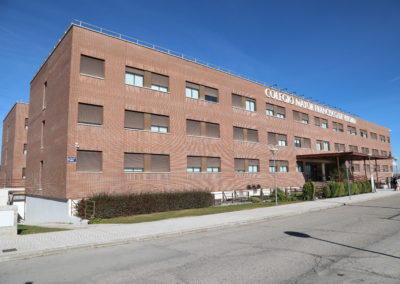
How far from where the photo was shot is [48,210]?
68.8 feet

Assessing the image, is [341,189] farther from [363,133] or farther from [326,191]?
[363,133]

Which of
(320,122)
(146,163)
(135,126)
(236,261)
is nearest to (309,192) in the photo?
(146,163)

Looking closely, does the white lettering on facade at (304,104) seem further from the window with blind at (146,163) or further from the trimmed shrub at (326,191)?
the window with blind at (146,163)

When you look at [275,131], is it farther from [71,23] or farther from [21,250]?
[21,250]

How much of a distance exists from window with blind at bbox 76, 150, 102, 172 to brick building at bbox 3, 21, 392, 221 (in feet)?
0.19

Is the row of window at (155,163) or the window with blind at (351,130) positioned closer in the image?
the row of window at (155,163)

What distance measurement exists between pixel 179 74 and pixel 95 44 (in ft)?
23.5

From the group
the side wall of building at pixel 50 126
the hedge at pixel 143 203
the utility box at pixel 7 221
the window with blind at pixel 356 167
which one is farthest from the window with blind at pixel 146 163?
the window with blind at pixel 356 167

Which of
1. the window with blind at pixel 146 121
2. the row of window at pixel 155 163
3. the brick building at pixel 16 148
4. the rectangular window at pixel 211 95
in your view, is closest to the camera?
the row of window at pixel 155 163

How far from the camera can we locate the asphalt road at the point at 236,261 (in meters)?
5.78

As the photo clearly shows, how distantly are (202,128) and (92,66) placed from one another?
10212mm

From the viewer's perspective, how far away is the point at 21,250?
8.34 m

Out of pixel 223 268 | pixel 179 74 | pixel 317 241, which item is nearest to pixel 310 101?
pixel 179 74

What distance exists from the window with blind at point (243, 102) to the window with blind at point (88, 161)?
15.1 meters
